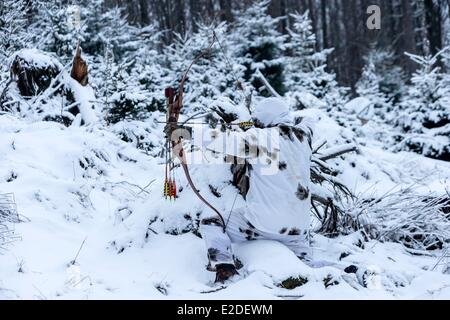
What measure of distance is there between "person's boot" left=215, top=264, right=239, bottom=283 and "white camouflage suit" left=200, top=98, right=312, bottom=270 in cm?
6

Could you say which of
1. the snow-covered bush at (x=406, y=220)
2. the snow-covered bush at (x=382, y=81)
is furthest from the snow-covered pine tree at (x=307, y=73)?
the snow-covered bush at (x=406, y=220)

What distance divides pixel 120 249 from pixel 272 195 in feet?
4.77

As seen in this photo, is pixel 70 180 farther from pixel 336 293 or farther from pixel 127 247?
pixel 336 293

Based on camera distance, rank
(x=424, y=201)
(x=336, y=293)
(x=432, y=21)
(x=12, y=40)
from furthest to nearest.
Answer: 1. (x=432, y=21)
2. (x=12, y=40)
3. (x=424, y=201)
4. (x=336, y=293)

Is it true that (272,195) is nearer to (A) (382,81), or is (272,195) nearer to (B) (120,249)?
(B) (120,249)

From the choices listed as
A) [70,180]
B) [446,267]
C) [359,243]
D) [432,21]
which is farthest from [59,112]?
[432,21]

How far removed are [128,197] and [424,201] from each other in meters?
3.43

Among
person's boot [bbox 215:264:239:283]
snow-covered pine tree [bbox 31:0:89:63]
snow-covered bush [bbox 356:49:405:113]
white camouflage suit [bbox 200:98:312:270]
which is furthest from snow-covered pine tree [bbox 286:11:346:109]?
person's boot [bbox 215:264:239:283]

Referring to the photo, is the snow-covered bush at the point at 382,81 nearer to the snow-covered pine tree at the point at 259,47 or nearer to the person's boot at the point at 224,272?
the snow-covered pine tree at the point at 259,47

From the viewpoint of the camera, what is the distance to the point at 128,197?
6.55 meters

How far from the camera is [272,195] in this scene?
14.2 feet

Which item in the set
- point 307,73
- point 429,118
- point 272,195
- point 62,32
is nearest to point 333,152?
point 272,195

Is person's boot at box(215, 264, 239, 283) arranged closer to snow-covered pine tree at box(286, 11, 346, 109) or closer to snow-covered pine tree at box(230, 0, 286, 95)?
snow-covered pine tree at box(286, 11, 346, 109)

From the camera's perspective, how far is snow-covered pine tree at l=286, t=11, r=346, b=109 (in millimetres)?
16672
